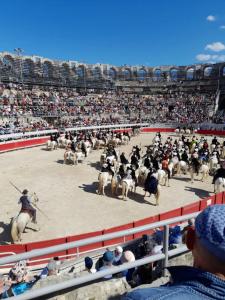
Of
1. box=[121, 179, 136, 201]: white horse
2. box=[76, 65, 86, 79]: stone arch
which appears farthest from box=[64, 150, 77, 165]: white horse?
box=[76, 65, 86, 79]: stone arch

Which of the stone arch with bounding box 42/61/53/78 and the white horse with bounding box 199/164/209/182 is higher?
the stone arch with bounding box 42/61/53/78

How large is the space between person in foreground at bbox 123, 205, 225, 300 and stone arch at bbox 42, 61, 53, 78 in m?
59.1

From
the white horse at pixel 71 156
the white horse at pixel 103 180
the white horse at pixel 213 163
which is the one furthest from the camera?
the white horse at pixel 71 156

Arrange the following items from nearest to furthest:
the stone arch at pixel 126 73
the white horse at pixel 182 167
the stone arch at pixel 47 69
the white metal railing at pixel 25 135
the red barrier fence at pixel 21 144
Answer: the white horse at pixel 182 167 < the red barrier fence at pixel 21 144 < the white metal railing at pixel 25 135 < the stone arch at pixel 47 69 < the stone arch at pixel 126 73

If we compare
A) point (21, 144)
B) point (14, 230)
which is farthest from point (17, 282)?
point (21, 144)

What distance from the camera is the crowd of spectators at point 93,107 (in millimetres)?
37750

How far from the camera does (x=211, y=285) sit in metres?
1.20

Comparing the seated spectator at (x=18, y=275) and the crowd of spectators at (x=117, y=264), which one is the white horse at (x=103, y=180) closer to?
the crowd of spectators at (x=117, y=264)

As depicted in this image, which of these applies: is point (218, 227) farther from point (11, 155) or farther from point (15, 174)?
point (11, 155)

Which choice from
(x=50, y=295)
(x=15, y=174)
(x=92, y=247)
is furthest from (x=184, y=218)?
(x=15, y=174)

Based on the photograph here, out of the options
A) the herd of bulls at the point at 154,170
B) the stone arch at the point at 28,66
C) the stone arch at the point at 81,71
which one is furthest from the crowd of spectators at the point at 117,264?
the stone arch at the point at 81,71

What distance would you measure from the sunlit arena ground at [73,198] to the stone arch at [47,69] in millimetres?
39747

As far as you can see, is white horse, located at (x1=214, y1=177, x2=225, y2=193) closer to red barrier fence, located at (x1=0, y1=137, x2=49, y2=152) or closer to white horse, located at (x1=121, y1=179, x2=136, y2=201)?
white horse, located at (x1=121, y1=179, x2=136, y2=201)

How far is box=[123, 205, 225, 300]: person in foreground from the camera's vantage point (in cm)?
118
